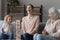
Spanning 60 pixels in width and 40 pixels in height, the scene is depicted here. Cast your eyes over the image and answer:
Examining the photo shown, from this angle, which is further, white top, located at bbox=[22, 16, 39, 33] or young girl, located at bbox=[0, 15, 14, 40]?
white top, located at bbox=[22, 16, 39, 33]

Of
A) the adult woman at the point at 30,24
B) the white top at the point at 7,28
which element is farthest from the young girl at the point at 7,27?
the adult woman at the point at 30,24

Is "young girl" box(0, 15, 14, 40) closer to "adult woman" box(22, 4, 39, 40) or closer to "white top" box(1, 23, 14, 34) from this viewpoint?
"white top" box(1, 23, 14, 34)

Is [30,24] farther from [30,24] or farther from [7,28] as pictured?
[7,28]

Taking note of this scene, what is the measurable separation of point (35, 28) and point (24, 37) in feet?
1.25

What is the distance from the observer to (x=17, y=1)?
264 inches

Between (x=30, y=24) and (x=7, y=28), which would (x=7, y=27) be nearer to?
(x=7, y=28)

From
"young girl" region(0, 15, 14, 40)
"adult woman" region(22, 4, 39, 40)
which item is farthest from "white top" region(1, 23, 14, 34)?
"adult woman" region(22, 4, 39, 40)

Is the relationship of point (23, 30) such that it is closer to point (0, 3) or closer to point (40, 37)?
point (40, 37)

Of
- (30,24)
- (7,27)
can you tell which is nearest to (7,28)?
(7,27)

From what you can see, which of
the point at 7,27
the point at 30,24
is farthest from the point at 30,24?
the point at 7,27

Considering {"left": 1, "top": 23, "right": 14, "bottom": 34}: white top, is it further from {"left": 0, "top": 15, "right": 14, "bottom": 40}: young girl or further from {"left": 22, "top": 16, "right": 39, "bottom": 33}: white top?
{"left": 22, "top": 16, "right": 39, "bottom": 33}: white top

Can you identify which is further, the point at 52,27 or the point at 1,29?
Result: the point at 1,29

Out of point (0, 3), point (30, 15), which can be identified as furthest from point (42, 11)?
point (30, 15)

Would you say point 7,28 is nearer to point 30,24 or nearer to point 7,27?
point 7,27
